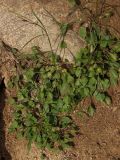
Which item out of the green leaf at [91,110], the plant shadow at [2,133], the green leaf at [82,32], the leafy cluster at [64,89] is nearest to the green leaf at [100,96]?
the leafy cluster at [64,89]

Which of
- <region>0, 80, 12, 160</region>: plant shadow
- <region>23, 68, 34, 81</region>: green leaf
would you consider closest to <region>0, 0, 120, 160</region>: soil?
<region>0, 80, 12, 160</region>: plant shadow

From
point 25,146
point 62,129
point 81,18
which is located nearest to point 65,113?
point 62,129

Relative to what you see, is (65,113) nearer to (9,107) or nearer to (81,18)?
(9,107)

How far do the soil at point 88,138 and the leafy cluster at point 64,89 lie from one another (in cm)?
Answer: 8

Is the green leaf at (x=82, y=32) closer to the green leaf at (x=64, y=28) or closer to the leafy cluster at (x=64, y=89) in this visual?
the leafy cluster at (x=64, y=89)

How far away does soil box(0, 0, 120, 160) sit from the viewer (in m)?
5.57

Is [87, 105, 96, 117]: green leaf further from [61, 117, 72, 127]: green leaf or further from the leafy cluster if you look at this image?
[61, 117, 72, 127]: green leaf

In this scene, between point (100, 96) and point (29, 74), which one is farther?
point (29, 74)

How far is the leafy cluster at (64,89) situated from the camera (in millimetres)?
5598

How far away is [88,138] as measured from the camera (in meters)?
5.62

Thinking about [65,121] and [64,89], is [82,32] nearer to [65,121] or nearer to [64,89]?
[64,89]

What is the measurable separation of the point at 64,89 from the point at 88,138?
0.58m

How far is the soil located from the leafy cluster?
8 centimetres

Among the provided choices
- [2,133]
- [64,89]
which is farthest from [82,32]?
[2,133]
